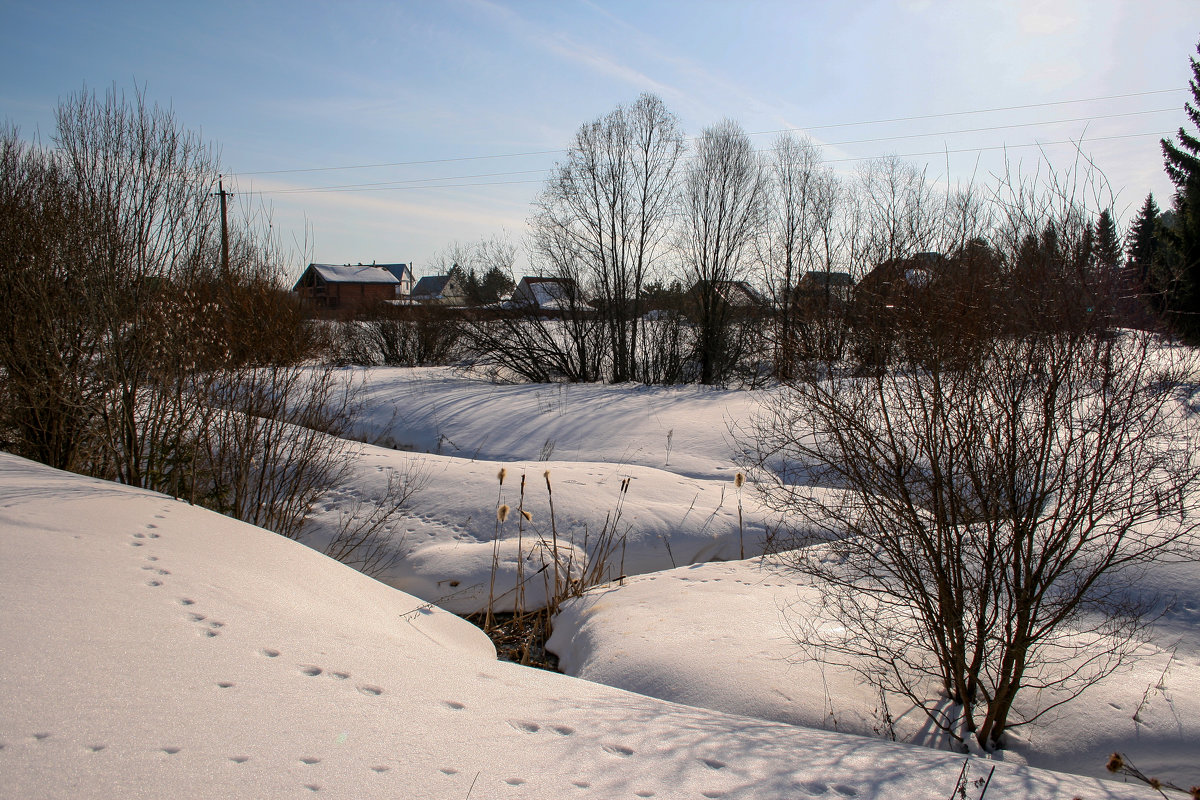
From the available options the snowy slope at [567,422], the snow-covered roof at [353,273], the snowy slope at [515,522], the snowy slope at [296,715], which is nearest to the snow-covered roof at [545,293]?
the snowy slope at [567,422]

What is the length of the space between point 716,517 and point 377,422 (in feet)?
32.3

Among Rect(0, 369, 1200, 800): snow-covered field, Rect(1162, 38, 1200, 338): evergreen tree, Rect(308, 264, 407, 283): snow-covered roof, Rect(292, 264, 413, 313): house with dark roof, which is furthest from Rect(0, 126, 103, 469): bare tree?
Rect(308, 264, 407, 283): snow-covered roof

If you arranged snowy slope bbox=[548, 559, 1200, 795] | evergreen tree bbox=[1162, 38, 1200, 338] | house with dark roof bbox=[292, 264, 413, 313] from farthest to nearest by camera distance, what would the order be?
house with dark roof bbox=[292, 264, 413, 313] → evergreen tree bbox=[1162, 38, 1200, 338] → snowy slope bbox=[548, 559, 1200, 795]

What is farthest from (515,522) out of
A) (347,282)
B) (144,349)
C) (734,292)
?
(347,282)

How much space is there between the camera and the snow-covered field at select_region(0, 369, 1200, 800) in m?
2.21

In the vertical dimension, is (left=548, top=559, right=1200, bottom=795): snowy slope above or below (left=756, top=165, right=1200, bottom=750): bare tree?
below

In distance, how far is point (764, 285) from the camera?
21219 millimetres

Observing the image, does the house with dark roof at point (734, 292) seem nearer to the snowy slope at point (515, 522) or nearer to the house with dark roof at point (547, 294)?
the house with dark roof at point (547, 294)

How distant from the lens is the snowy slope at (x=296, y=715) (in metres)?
2.12

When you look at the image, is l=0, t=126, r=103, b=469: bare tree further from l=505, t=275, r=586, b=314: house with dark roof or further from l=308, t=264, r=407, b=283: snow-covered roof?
l=308, t=264, r=407, b=283: snow-covered roof

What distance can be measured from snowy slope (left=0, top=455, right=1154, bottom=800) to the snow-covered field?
0.01 m

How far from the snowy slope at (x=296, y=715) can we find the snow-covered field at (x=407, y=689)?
1 centimetres

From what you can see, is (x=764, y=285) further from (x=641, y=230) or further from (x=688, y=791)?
(x=688, y=791)

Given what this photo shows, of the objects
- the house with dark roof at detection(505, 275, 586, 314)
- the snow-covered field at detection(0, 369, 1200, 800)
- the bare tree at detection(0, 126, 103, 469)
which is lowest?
the snow-covered field at detection(0, 369, 1200, 800)
